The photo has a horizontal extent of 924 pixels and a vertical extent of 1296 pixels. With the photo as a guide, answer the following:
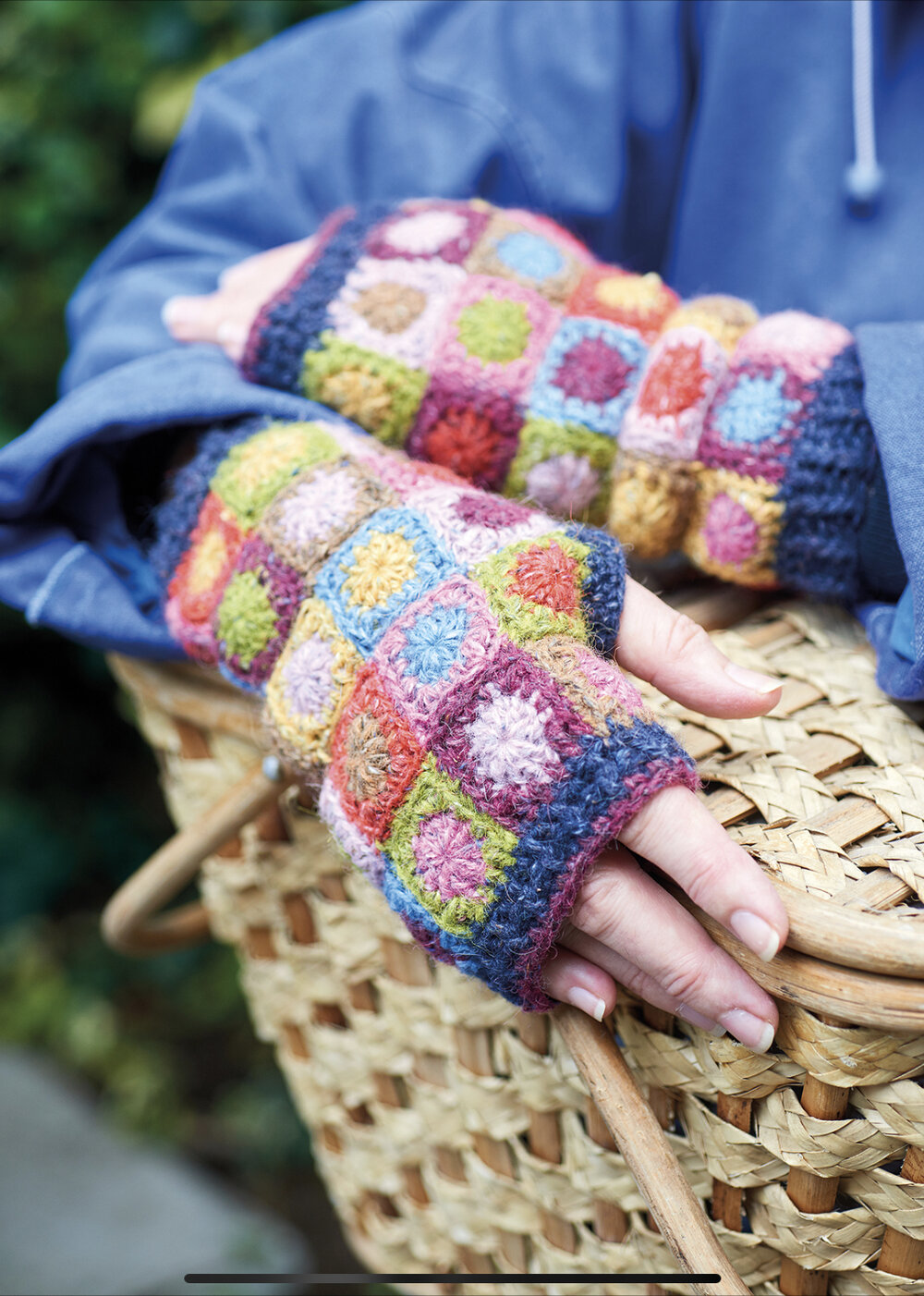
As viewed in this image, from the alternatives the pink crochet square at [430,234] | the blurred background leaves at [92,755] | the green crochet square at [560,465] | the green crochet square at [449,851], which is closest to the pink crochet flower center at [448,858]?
the green crochet square at [449,851]

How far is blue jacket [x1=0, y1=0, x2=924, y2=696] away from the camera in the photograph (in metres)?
0.68

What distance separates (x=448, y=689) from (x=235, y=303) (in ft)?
1.23

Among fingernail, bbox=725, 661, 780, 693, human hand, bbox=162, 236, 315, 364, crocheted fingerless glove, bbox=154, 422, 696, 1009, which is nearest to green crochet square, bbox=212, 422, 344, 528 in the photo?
crocheted fingerless glove, bbox=154, 422, 696, 1009

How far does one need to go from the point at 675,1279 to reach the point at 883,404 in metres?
0.43

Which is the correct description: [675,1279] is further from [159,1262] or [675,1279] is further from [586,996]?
[159,1262]

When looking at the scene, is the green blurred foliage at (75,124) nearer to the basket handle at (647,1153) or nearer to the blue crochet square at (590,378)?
the blue crochet square at (590,378)

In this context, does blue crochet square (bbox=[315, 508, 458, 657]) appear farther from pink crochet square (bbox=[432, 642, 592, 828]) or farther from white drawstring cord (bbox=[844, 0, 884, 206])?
white drawstring cord (bbox=[844, 0, 884, 206])

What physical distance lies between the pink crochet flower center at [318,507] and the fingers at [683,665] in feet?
0.47

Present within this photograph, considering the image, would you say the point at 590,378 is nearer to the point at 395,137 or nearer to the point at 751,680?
the point at 751,680

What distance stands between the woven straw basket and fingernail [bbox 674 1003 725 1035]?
12 mm

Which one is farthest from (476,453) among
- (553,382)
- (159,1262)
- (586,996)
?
(159,1262)

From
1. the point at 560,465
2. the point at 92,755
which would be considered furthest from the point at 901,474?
the point at 92,755

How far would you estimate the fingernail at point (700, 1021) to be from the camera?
450 millimetres

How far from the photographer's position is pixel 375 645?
19.2 inches
